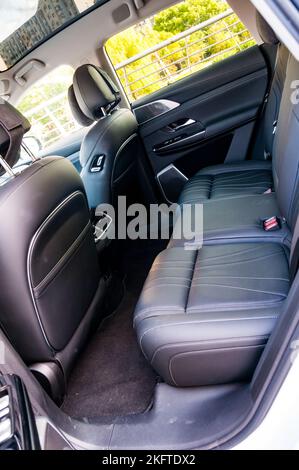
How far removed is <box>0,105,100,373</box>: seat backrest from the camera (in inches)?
37.5

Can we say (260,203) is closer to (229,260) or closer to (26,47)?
(229,260)

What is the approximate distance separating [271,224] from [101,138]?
3.02 ft

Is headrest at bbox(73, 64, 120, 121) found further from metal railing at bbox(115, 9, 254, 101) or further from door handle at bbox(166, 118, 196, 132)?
metal railing at bbox(115, 9, 254, 101)

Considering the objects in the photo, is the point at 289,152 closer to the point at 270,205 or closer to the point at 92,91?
the point at 270,205

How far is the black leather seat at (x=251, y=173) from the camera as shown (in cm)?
168

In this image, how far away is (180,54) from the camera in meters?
3.79

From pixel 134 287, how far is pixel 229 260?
2.54ft

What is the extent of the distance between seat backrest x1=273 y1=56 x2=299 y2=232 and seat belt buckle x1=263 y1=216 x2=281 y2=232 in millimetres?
33

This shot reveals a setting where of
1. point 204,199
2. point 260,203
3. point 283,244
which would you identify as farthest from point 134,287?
point 283,244

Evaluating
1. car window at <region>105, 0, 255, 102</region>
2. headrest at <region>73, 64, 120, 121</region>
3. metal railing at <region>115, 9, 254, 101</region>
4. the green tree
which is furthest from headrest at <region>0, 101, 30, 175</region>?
the green tree

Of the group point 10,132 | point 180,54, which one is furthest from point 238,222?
point 180,54

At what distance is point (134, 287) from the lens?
1.88 m

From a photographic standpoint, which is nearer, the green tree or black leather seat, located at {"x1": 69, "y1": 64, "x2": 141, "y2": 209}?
black leather seat, located at {"x1": 69, "y1": 64, "x2": 141, "y2": 209}

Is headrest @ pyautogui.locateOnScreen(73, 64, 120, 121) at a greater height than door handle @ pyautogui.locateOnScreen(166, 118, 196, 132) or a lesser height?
greater
